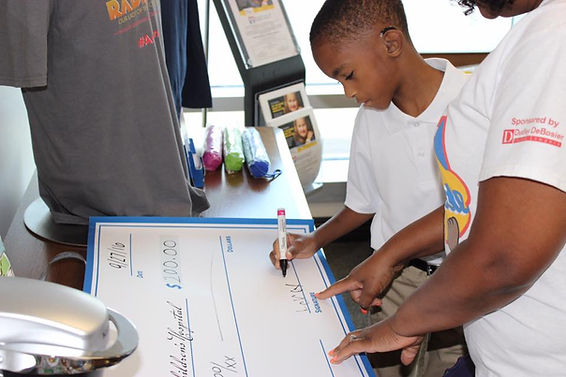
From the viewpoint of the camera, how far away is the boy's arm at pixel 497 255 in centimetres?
66

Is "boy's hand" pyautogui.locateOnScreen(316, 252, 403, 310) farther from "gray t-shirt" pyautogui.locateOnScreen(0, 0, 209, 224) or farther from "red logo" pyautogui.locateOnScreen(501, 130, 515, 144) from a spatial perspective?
"red logo" pyautogui.locateOnScreen(501, 130, 515, 144)

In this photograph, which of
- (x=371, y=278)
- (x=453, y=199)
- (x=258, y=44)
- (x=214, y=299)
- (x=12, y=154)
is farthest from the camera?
(x=258, y=44)

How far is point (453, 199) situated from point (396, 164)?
0.53 meters

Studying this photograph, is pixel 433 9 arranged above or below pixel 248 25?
below

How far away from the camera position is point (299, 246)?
1.24 meters

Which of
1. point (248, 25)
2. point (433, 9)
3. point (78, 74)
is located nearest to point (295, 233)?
point (78, 74)

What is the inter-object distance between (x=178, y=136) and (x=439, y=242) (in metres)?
0.57

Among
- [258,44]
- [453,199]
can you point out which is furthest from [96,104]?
[258,44]

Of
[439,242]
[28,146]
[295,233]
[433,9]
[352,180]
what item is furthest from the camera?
[433,9]

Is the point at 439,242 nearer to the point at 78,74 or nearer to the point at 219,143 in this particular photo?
the point at 78,74

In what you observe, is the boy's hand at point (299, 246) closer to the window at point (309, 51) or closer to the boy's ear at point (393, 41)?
the boy's ear at point (393, 41)

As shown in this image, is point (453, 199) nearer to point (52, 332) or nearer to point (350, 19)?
point (350, 19)

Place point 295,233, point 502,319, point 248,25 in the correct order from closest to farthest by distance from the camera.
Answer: point 502,319
point 295,233
point 248,25

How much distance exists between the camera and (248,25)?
2492 millimetres
